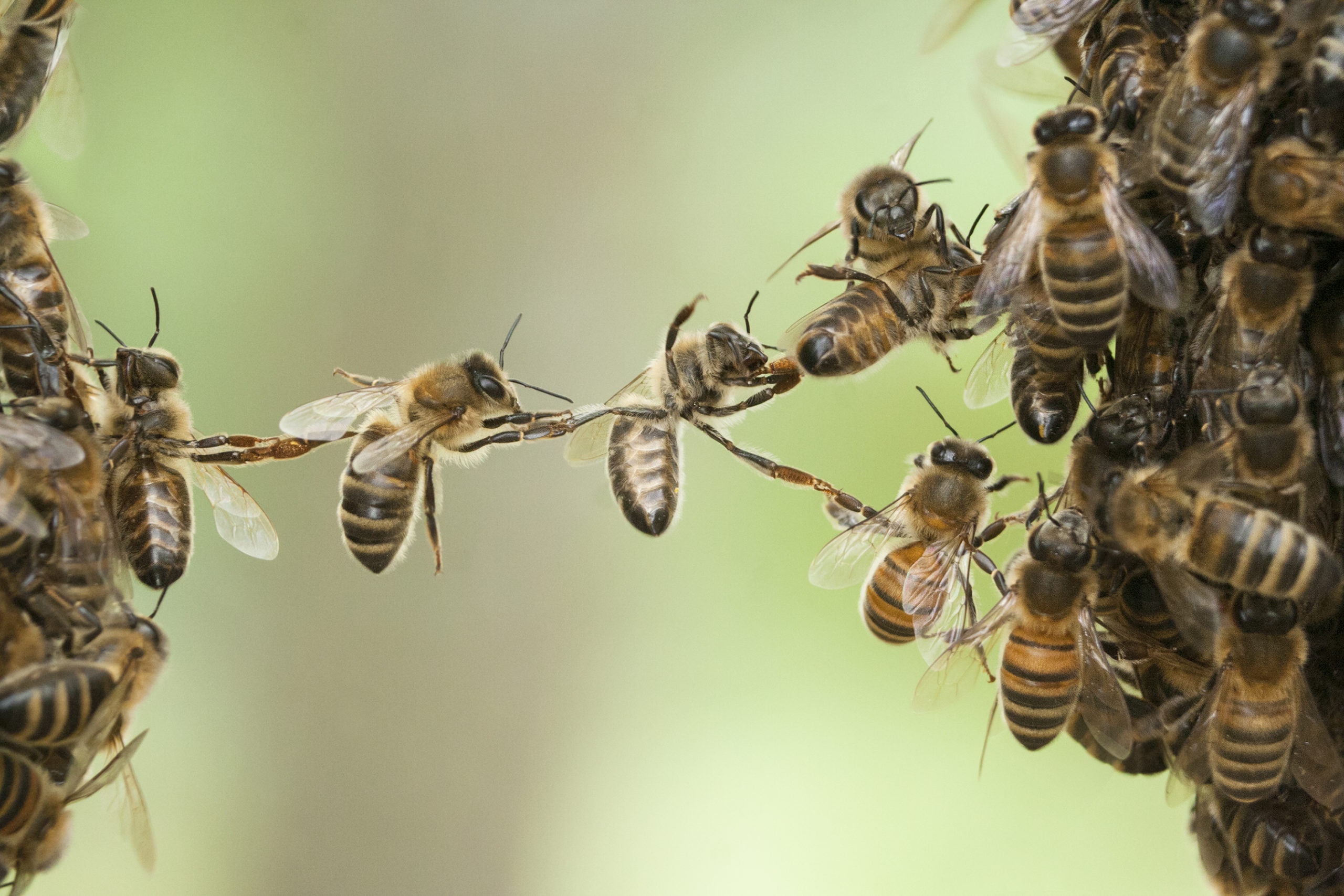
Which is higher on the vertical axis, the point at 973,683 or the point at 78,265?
the point at 78,265

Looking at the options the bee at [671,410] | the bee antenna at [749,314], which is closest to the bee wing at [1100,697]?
the bee at [671,410]

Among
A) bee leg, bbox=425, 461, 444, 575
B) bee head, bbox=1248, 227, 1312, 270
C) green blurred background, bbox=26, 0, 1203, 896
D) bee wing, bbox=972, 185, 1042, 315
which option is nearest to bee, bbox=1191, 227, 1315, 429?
bee head, bbox=1248, 227, 1312, 270

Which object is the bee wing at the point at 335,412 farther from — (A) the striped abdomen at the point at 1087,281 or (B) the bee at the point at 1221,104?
(B) the bee at the point at 1221,104

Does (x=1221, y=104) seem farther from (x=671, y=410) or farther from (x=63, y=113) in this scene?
(x=63, y=113)

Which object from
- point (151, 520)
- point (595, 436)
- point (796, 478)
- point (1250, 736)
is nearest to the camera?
point (1250, 736)

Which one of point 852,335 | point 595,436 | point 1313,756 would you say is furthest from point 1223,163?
point 595,436

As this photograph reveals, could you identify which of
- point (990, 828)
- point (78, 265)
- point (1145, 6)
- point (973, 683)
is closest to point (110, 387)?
point (973, 683)

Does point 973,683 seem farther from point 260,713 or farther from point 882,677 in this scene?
point 260,713
